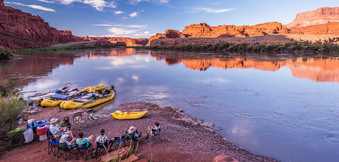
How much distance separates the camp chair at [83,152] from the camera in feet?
21.1

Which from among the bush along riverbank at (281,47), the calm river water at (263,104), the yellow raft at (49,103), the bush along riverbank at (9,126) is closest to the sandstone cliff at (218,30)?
the bush along riverbank at (281,47)

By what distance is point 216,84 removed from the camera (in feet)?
67.8

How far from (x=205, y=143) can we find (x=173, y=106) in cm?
590

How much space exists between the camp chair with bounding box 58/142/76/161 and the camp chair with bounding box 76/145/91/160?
0.16 meters

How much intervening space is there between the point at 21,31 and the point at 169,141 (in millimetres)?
108303

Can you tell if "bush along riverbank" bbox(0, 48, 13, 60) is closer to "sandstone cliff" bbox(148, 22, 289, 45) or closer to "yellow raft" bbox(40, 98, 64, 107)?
"yellow raft" bbox(40, 98, 64, 107)

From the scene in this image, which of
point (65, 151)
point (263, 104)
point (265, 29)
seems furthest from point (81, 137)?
point (265, 29)

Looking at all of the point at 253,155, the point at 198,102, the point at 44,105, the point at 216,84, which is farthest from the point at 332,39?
the point at 44,105

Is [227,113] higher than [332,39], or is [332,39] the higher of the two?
[332,39]

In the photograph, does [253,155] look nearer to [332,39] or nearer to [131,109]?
[131,109]

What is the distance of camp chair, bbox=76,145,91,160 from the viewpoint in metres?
6.44

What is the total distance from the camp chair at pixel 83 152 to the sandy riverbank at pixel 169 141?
277 mm

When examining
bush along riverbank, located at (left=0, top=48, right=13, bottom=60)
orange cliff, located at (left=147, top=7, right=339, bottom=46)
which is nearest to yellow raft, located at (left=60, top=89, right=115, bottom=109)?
bush along riverbank, located at (left=0, top=48, right=13, bottom=60)

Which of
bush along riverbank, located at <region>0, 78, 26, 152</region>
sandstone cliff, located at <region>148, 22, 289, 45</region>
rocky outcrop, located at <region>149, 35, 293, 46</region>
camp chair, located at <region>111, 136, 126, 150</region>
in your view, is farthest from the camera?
sandstone cliff, located at <region>148, 22, 289, 45</region>
